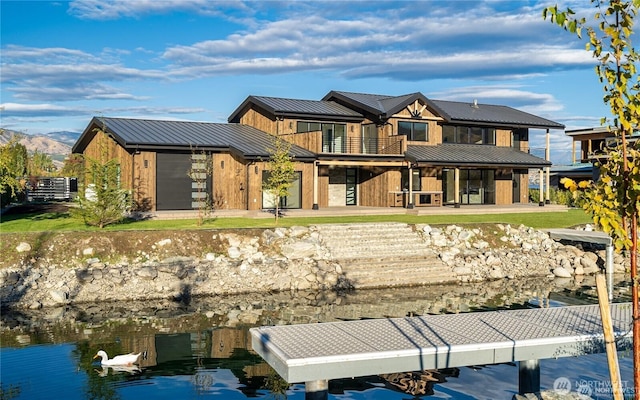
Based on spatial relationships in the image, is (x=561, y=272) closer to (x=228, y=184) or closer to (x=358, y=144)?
(x=358, y=144)

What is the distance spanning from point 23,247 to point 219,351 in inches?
393

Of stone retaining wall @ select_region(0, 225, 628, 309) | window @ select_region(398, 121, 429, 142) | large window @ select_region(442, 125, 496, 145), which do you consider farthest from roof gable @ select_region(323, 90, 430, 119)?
stone retaining wall @ select_region(0, 225, 628, 309)

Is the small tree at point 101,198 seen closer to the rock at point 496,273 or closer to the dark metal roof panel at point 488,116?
the rock at point 496,273

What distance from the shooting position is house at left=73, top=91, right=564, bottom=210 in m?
29.4

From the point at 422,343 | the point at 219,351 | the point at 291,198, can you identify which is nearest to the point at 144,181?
the point at 291,198

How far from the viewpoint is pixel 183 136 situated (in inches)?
1206

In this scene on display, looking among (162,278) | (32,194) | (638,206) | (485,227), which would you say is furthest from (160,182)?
(638,206)

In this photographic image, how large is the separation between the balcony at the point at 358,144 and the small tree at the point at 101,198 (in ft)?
37.0

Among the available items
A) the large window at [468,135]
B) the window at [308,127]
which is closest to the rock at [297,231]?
the window at [308,127]

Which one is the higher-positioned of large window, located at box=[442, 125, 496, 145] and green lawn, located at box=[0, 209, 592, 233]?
large window, located at box=[442, 125, 496, 145]

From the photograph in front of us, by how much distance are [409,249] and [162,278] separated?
10.1 m

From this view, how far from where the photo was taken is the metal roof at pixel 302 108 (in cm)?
3362

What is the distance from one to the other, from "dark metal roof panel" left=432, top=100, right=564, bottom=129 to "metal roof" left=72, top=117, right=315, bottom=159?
12.2 metres

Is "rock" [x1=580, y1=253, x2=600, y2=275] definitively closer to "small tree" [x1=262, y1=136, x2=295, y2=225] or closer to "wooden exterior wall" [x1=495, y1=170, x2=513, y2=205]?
"wooden exterior wall" [x1=495, y1=170, x2=513, y2=205]
